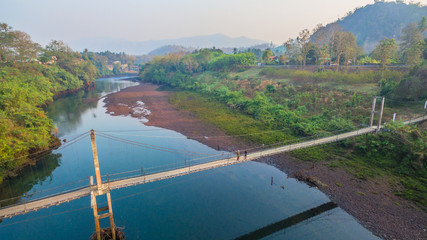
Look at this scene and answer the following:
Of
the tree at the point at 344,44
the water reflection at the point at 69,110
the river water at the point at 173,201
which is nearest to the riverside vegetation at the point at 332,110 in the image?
the tree at the point at 344,44

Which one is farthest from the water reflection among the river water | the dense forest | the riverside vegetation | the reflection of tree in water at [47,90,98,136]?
the riverside vegetation

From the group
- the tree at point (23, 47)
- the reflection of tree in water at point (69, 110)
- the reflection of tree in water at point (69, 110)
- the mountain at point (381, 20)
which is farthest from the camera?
the mountain at point (381, 20)

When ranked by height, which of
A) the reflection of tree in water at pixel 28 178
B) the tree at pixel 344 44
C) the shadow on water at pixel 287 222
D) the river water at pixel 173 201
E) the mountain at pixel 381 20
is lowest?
the shadow on water at pixel 287 222

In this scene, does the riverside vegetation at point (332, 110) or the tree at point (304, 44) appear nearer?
the riverside vegetation at point (332, 110)

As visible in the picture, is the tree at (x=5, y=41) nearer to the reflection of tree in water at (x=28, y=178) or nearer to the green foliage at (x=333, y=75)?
the reflection of tree in water at (x=28, y=178)

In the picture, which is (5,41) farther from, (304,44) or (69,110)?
(304,44)

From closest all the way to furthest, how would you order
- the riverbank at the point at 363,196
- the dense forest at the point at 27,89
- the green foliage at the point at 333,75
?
the riverbank at the point at 363,196
the dense forest at the point at 27,89
the green foliage at the point at 333,75

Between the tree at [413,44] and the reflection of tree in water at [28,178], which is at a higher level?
the tree at [413,44]

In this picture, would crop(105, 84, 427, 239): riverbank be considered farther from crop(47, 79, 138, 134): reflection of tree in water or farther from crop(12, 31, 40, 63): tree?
crop(12, 31, 40, 63): tree
